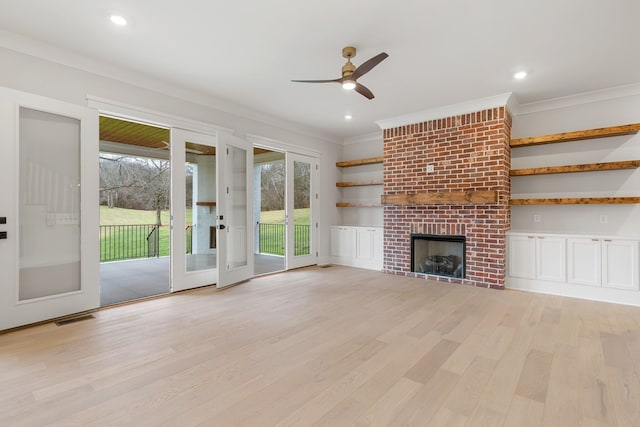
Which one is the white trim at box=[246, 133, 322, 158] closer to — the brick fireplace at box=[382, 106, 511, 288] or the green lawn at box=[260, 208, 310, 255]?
the brick fireplace at box=[382, 106, 511, 288]

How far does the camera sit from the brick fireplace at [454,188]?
4578 mm

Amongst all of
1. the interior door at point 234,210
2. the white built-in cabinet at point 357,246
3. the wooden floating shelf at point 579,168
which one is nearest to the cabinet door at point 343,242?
the white built-in cabinet at point 357,246

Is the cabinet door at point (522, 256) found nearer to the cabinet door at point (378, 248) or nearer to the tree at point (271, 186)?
the cabinet door at point (378, 248)

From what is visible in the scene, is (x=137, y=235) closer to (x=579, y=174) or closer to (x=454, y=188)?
(x=454, y=188)

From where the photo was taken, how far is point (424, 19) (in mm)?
2691

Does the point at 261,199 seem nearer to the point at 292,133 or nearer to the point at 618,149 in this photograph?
the point at 292,133

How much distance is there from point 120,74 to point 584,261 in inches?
241

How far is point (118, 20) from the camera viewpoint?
270cm

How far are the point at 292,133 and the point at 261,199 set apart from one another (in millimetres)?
3683

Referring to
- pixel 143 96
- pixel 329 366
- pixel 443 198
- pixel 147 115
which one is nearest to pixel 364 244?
pixel 443 198

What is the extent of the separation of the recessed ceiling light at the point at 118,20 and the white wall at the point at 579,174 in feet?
17.3

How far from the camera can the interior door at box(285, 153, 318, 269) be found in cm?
607

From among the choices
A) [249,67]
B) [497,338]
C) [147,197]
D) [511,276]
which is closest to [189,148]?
[249,67]

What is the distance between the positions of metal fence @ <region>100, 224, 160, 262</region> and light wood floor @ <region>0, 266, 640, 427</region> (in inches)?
200
